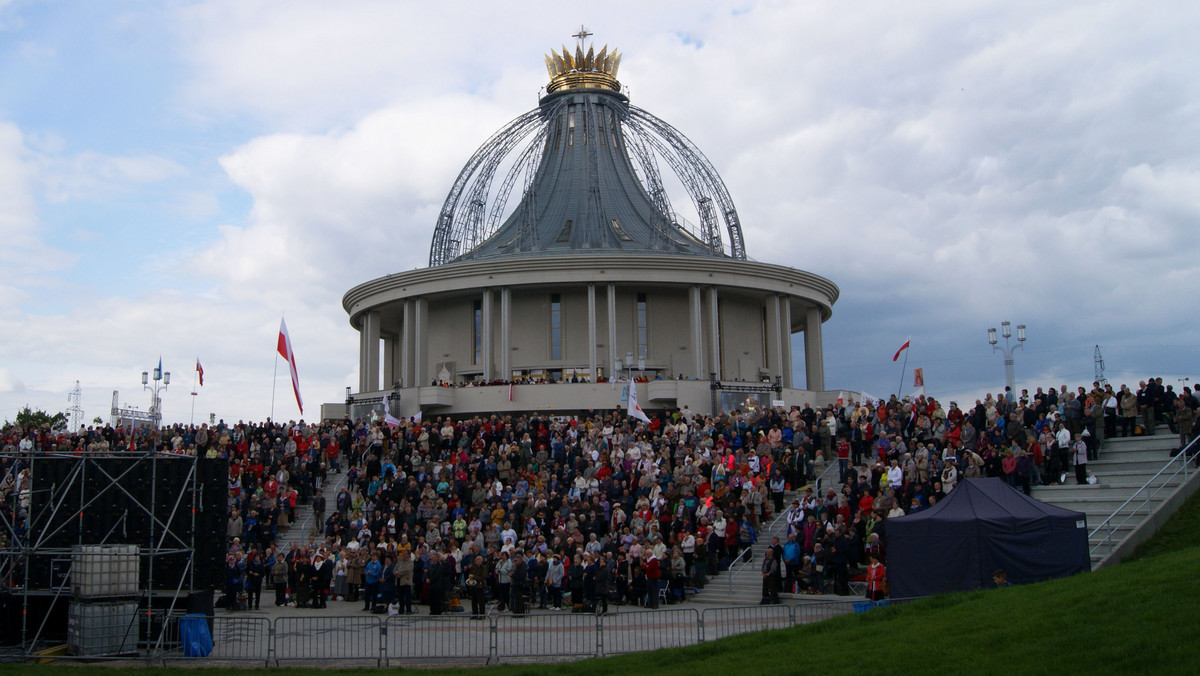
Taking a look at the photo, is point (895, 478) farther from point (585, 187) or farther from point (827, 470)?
point (585, 187)

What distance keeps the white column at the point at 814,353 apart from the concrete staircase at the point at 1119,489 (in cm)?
2382

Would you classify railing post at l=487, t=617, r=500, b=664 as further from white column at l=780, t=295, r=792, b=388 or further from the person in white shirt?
white column at l=780, t=295, r=792, b=388

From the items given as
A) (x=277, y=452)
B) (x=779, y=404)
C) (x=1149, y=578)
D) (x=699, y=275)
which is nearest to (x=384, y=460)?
(x=277, y=452)

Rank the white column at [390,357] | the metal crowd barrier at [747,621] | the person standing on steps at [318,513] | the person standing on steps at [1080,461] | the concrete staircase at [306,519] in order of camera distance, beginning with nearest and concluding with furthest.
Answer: the metal crowd barrier at [747,621] → the person standing on steps at [1080,461] → the concrete staircase at [306,519] → the person standing on steps at [318,513] → the white column at [390,357]

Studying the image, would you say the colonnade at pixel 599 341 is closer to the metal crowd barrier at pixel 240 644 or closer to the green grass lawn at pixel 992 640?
the metal crowd barrier at pixel 240 644

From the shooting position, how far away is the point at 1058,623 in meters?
12.2

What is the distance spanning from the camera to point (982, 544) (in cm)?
1745

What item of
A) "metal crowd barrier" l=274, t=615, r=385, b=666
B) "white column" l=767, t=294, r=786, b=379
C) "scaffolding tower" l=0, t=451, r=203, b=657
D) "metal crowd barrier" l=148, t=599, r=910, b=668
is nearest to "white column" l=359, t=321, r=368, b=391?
"white column" l=767, t=294, r=786, b=379

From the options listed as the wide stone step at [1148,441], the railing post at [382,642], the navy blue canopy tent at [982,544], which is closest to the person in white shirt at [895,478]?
the navy blue canopy tent at [982,544]

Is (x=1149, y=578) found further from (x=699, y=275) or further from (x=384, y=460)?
(x=699, y=275)

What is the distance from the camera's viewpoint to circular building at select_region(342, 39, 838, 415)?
4131 cm

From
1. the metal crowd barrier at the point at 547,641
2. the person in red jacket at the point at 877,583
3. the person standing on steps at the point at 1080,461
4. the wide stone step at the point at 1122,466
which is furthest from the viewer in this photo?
the wide stone step at the point at 1122,466

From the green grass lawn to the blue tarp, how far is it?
66.6 inches

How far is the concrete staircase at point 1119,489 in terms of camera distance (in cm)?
1970
